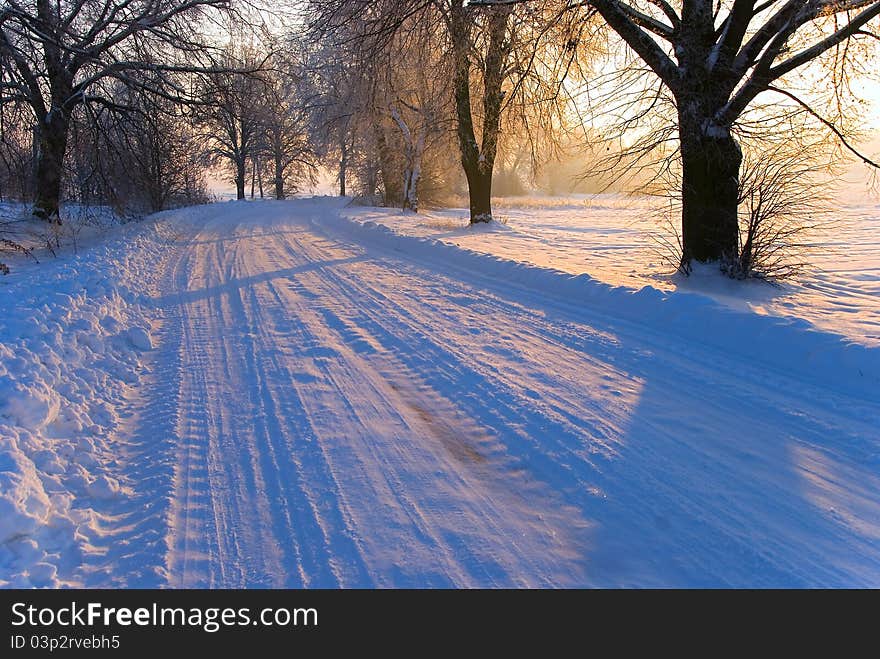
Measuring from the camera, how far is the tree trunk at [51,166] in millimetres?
13102

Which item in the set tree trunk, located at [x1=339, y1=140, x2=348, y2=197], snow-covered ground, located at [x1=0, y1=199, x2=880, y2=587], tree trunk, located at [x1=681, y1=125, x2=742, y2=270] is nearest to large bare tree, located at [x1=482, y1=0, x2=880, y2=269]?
tree trunk, located at [x1=681, y1=125, x2=742, y2=270]

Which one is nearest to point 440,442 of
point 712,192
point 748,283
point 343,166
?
point 748,283

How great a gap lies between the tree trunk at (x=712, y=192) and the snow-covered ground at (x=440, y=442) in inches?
45.7

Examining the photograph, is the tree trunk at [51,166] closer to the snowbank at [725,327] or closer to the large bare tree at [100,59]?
the large bare tree at [100,59]

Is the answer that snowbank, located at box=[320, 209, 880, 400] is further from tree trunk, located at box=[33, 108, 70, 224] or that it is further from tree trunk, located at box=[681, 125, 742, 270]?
tree trunk, located at box=[33, 108, 70, 224]

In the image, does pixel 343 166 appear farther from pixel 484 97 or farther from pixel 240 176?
pixel 484 97

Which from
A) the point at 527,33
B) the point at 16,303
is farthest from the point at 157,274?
the point at 527,33

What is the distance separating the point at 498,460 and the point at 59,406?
135 inches

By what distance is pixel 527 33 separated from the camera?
32.8 ft

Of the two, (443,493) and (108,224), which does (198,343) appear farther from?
(108,224)

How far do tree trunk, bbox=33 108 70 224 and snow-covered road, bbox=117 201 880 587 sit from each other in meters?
10.9

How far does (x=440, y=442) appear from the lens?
3.75 m

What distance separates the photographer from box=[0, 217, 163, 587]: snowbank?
9.02ft
